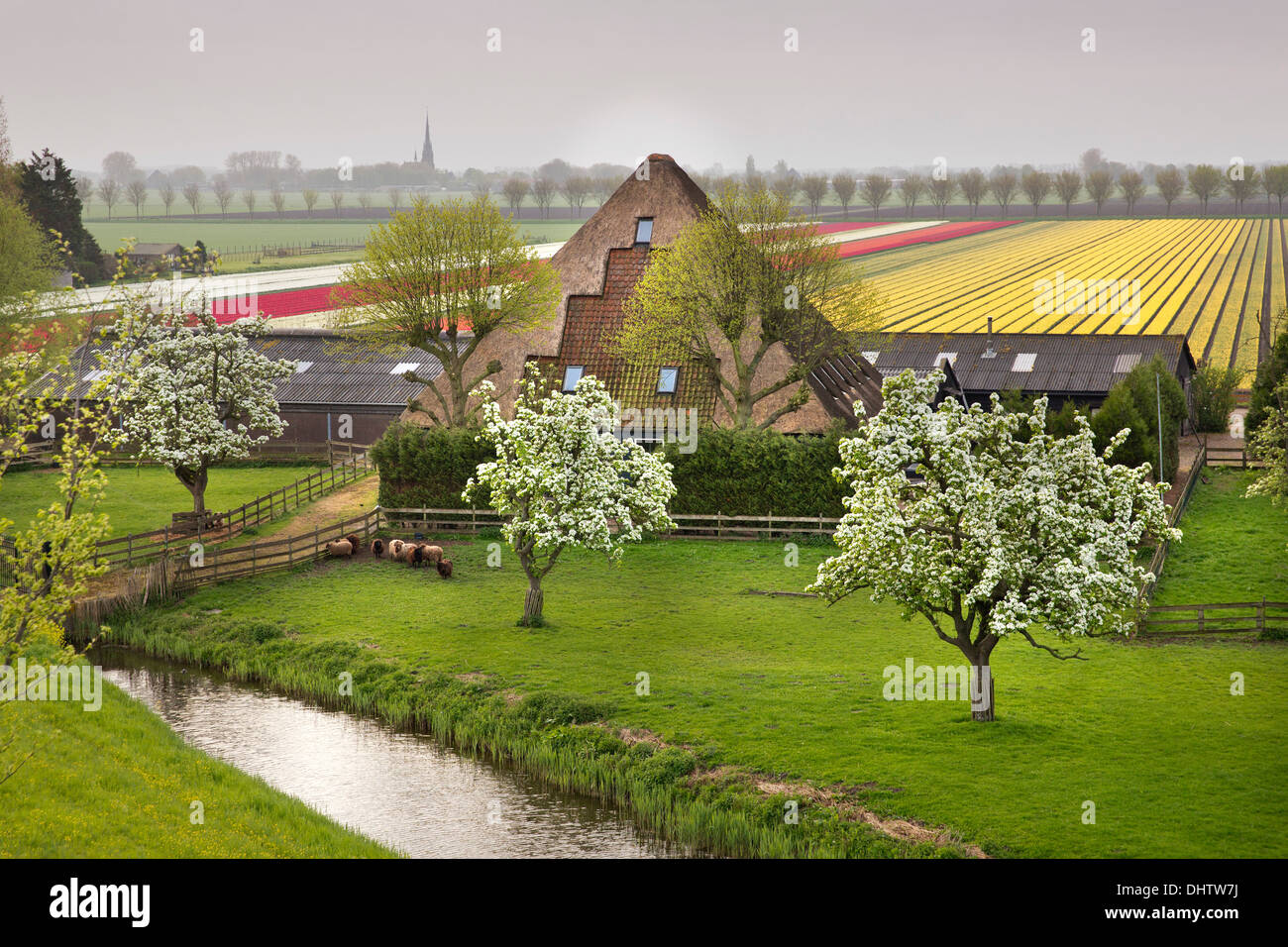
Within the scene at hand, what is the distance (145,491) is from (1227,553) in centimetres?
4043

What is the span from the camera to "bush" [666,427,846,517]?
42375 mm

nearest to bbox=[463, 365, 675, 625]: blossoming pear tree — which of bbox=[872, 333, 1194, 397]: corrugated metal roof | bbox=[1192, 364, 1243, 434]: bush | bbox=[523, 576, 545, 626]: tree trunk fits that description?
bbox=[523, 576, 545, 626]: tree trunk

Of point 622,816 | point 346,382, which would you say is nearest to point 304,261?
point 346,382

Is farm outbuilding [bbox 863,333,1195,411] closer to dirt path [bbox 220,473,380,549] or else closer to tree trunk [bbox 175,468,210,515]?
dirt path [bbox 220,473,380,549]

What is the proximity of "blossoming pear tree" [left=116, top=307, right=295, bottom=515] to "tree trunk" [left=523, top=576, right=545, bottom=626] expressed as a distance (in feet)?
46.8

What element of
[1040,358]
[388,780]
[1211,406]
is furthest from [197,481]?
[1211,406]

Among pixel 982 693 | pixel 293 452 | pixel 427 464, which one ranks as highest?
pixel 427 464

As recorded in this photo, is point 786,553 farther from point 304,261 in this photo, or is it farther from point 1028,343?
point 304,261

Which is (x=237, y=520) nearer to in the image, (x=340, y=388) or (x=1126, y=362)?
(x=340, y=388)

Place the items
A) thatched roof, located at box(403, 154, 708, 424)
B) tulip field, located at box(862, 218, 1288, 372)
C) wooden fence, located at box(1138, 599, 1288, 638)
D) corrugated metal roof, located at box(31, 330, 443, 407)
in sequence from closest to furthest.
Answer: wooden fence, located at box(1138, 599, 1288, 638), thatched roof, located at box(403, 154, 708, 424), corrugated metal roof, located at box(31, 330, 443, 407), tulip field, located at box(862, 218, 1288, 372)

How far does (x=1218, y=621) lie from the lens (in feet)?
108

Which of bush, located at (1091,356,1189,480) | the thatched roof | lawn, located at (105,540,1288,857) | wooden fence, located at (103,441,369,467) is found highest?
the thatched roof

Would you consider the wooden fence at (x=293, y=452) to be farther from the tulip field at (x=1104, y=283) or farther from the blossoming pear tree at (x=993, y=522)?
the blossoming pear tree at (x=993, y=522)

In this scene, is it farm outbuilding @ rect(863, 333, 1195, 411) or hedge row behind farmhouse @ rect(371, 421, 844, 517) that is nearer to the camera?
hedge row behind farmhouse @ rect(371, 421, 844, 517)
